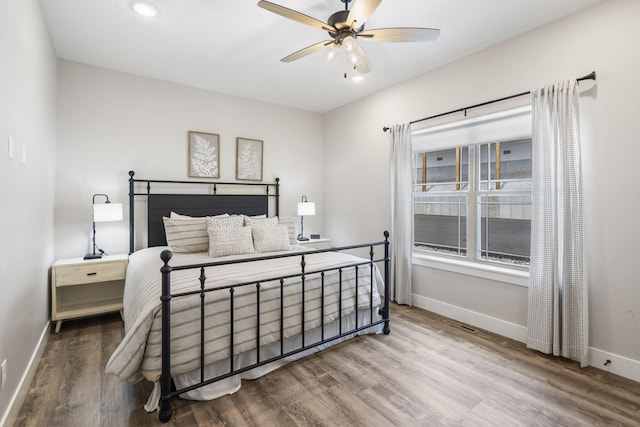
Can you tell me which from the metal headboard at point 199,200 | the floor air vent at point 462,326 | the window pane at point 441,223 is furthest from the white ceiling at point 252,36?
the floor air vent at point 462,326

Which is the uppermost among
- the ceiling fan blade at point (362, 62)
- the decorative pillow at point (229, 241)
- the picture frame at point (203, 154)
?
the ceiling fan blade at point (362, 62)

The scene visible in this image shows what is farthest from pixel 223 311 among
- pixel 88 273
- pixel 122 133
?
pixel 122 133

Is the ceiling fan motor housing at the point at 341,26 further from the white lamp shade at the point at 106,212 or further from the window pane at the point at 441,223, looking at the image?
the white lamp shade at the point at 106,212

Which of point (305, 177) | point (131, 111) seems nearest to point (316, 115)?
point (305, 177)

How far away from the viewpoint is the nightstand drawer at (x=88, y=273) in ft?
9.32

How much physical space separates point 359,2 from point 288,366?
8.19 feet

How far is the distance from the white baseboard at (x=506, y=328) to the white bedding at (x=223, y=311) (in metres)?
0.96

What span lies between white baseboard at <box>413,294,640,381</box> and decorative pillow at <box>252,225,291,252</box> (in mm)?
1687

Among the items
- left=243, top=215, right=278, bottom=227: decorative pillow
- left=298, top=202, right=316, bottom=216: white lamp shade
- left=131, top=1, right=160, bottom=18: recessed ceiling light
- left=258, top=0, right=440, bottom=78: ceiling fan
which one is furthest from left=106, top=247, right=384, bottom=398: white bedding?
left=131, top=1, right=160, bottom=18: recessed ceiling light

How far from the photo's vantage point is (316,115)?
16.6ft

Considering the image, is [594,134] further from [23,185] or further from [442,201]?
[23,185]

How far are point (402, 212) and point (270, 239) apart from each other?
5.14ft

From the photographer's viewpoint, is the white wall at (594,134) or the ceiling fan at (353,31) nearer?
the ceiling fan at (353,31)

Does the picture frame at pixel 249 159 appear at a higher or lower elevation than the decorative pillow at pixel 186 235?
higher
